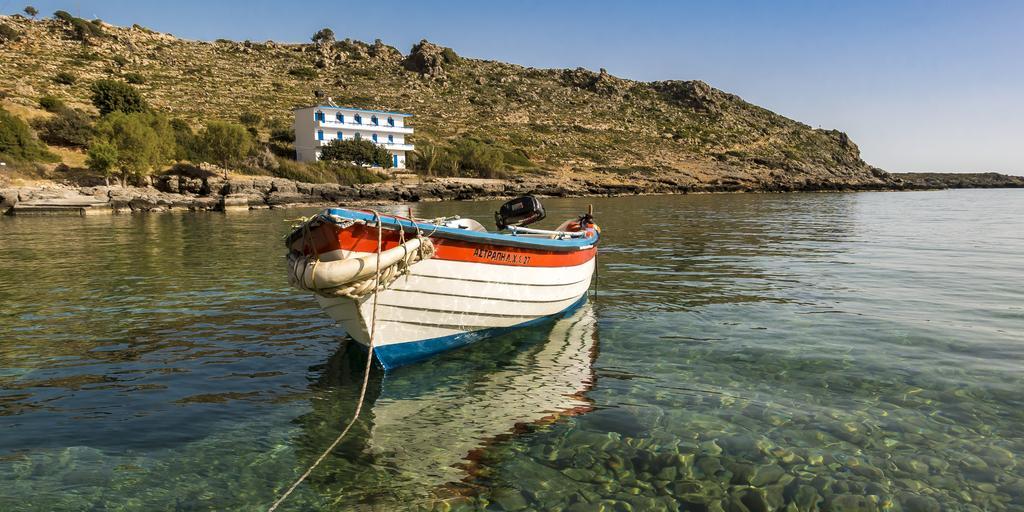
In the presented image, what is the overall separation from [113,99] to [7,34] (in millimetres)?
40894

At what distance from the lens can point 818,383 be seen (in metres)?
7.55

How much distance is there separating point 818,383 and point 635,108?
426 feet

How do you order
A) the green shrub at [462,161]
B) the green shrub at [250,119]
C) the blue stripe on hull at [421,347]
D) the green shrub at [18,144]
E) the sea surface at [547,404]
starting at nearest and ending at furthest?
the sea surface at [547,404]
the blue stripe on hull at [421,347]
the green shrub at [18,144]
the green shrub at [462,161]
the green shrub at [250,119]

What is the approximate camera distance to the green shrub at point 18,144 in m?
48.9

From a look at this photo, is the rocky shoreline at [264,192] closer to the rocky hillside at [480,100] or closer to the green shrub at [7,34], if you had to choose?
the rocky hillside at [480,100]

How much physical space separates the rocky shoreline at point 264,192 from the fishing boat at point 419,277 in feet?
141

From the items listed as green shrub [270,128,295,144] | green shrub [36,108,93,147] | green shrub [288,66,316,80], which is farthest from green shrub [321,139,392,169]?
green shrub [288,66,316,80]

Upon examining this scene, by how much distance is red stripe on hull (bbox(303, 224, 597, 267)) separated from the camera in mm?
6590

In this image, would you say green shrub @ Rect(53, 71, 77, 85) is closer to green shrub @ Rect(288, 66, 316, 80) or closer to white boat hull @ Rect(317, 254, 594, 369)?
green shrub @ Rect(288, 66, 316, 80)

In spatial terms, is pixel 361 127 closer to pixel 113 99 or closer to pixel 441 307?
pixel 113 99

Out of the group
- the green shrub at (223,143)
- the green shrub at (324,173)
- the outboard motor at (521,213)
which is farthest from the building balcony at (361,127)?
the outboard motor at (521,213)

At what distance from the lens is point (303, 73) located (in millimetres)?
109312

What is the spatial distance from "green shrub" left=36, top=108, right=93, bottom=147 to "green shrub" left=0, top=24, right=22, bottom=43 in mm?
44506

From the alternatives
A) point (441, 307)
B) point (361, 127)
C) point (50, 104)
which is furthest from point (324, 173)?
point (441, 307)
